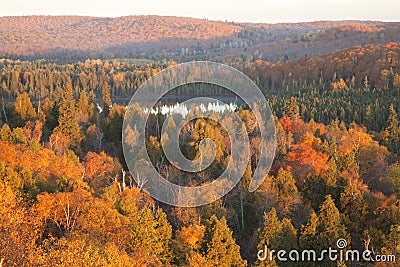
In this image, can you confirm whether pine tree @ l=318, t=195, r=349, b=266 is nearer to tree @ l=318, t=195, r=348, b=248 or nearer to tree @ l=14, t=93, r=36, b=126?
tree @ l=318, t=195, r=348, b=248

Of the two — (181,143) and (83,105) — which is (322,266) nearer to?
(181,143)

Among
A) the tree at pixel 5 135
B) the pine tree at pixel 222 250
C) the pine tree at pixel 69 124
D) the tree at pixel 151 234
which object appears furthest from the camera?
the pine tree at pixel 69 124

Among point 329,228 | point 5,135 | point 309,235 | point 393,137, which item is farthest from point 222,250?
point 393,137

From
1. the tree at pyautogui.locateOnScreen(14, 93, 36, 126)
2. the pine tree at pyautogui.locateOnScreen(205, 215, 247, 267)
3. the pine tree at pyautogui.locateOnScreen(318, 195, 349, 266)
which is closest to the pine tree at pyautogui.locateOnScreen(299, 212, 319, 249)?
the pine tree at pyautogui.locateOnScreen(318, 195, 349, 266)

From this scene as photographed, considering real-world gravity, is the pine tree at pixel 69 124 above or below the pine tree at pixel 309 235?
above

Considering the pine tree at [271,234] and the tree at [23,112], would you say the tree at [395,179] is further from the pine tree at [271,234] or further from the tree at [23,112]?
the tree at [23,112]

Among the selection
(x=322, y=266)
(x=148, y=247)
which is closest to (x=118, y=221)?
(x=148, y=247)

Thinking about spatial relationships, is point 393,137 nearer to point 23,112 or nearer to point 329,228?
point 329,228

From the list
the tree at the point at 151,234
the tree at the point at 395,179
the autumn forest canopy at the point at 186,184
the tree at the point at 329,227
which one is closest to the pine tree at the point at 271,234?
the autumn forest canopy at the point at 186,184

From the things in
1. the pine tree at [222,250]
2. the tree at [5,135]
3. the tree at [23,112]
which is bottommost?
the pine tree at [222,250]
